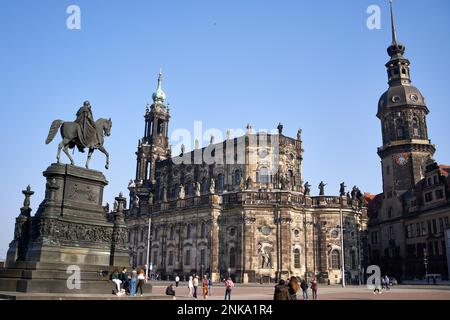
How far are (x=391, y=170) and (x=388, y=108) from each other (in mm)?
9898

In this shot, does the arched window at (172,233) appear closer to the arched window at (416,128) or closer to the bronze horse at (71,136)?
the arched window at (416,128)

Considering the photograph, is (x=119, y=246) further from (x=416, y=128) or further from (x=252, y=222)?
(x=416, y=128)

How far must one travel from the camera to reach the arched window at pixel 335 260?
5073 centimetres

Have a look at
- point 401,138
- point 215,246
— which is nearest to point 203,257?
point 215,246

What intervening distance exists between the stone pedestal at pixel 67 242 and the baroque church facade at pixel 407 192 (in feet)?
152

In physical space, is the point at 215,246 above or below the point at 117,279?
above

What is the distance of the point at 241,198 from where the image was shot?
51750 millimetres

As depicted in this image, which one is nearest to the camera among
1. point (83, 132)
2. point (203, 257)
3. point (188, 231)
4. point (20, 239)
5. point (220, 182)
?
point (20, 239)

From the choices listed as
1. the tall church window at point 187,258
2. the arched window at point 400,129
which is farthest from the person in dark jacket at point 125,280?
the arched window at point 400,129

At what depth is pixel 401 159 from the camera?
63750mm

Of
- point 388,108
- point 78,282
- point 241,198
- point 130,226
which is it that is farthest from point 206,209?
point 78,282

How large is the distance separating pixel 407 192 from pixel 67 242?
5719cm

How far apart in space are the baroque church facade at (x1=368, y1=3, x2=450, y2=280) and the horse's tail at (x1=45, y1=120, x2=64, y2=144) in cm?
4852

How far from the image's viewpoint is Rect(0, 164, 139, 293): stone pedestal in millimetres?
14172
